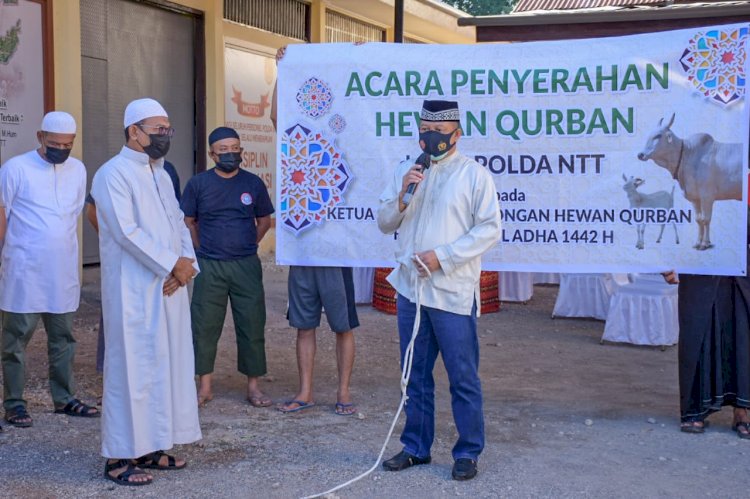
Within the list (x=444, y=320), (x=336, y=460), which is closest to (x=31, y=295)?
(x=336, y=460)

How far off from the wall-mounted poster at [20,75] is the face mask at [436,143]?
579 centimetres

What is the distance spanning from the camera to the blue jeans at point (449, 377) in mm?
5316

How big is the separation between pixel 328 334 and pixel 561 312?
8.96 feet

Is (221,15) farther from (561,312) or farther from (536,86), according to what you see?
(536,86)

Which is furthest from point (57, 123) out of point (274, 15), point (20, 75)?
point (274, 15)

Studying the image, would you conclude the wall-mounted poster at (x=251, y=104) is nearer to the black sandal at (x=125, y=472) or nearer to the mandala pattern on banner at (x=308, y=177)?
the mandala pattern on banner at (x=308, y=177)

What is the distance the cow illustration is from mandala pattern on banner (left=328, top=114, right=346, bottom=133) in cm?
200

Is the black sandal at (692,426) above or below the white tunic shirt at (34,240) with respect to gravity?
below

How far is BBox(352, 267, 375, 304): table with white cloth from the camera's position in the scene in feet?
36.8

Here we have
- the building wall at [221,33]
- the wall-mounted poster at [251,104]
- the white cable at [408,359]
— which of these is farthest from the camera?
the wall-mounted poster at [251,104]

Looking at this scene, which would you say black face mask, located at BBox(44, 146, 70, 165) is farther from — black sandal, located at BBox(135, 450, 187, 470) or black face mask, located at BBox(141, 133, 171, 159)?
black sandal, located at BBox(135, 450, 187, 470)

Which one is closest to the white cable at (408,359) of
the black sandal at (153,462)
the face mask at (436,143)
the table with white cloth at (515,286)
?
the face mask at (436,143)

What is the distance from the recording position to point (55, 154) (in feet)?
21.2

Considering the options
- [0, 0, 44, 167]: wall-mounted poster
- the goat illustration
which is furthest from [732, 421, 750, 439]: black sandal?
[0, 0, 44, 167]: wall-mounted poster
